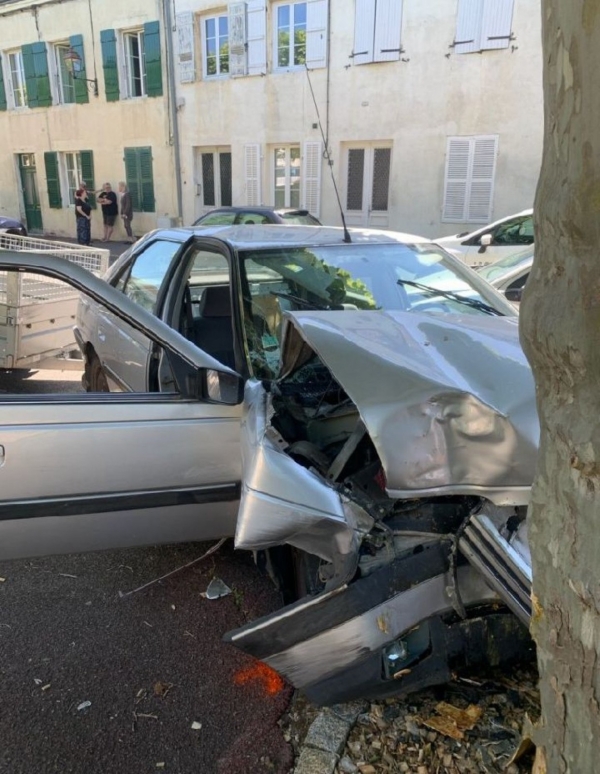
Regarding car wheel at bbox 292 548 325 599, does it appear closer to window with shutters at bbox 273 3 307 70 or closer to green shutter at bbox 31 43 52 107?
window with shutters at bbox 273 3 307 70

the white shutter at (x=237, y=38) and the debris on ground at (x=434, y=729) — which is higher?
the white shutter at (x=237, y=38)

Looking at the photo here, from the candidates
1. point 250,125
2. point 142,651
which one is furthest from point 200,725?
point 250,125

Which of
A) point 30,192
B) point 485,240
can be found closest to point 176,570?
point 485,240

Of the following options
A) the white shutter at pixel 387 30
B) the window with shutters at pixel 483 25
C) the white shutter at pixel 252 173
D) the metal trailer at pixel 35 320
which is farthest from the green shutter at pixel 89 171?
the metal trailer at pixel 35 320

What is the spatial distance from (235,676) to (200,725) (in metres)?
0.26

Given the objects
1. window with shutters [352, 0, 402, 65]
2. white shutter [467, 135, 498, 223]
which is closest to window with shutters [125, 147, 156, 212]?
window with shutters [352, 0, 402, 65]

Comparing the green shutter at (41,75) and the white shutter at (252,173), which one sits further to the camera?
the green shutter at (41,75)

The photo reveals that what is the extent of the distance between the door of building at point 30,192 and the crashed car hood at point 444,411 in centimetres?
2044

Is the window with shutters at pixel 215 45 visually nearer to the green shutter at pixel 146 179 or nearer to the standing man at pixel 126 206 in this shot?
the green shutter at pixel 146 179

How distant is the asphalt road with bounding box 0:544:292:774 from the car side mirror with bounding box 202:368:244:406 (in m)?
1.00

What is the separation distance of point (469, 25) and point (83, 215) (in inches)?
415

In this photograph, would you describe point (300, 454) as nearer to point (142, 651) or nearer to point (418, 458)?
point (418, 458)

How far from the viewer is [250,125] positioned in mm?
15219

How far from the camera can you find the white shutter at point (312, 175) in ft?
47.3
